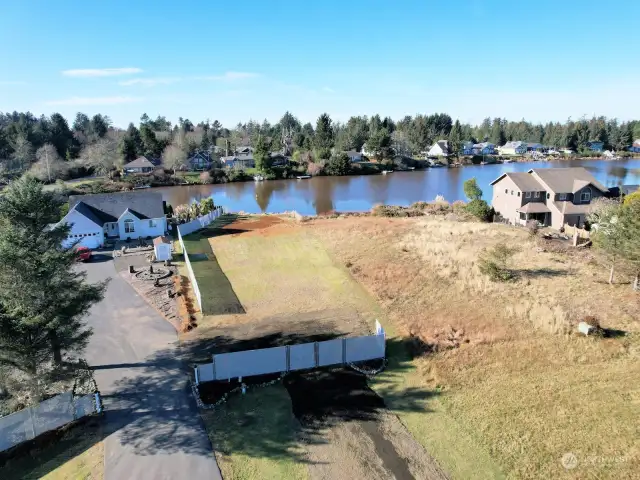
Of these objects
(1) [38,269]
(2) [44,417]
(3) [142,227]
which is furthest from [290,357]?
(3) [142,227]

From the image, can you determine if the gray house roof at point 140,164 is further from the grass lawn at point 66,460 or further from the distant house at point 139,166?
the grass lawn at point 66,460

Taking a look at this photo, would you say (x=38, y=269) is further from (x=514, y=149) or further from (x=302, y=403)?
(x=514, y=149)

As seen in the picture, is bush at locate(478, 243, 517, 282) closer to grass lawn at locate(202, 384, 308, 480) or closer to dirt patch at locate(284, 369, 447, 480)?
dirt patch at locate(284, 369, 447, 480)

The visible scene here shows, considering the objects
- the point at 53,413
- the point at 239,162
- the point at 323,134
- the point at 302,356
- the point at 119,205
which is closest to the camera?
the point at 53,413

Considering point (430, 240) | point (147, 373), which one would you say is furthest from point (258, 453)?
point (430, 240)

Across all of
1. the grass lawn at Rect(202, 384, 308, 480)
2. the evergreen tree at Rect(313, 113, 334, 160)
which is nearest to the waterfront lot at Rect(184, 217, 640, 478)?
the grass lawn at Rect(202, 384, 308, 480)

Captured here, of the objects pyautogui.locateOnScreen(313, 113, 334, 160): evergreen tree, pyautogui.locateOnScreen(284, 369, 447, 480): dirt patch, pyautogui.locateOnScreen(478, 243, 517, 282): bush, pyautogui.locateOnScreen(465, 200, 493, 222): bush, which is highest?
pyautogui.locateOnScreen(313, 113, 334, 160): evergreen tree
